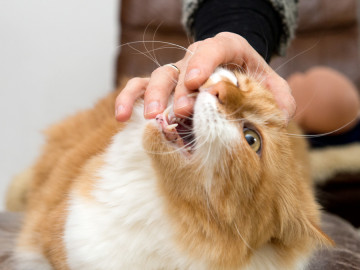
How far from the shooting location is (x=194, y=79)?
0.86m

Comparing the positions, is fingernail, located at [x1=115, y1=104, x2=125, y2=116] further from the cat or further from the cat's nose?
the cat's nose

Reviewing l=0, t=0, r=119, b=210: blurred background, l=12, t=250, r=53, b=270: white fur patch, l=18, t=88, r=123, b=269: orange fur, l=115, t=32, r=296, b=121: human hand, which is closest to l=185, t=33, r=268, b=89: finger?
l=115, t=32, r=296, b=121: human hand

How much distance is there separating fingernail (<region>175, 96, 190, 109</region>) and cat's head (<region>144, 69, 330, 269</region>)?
0.9 inches

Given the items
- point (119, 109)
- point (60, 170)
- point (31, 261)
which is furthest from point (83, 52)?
point (119, 109)

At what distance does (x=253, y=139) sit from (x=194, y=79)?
0.21 m

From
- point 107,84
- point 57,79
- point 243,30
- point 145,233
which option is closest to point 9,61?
point 57,79

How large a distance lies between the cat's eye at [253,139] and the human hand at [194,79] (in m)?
0.13

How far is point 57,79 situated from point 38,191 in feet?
5.06

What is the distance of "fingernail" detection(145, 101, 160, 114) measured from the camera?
88 cm

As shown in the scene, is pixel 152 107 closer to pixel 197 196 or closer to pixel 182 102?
pixel 182 102

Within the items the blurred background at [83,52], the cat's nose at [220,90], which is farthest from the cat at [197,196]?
the blurred background at [83,52]

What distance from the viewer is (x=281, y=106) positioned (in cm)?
107

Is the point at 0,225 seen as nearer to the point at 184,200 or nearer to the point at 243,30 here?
the point at 184,200

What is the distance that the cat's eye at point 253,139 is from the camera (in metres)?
0.94
